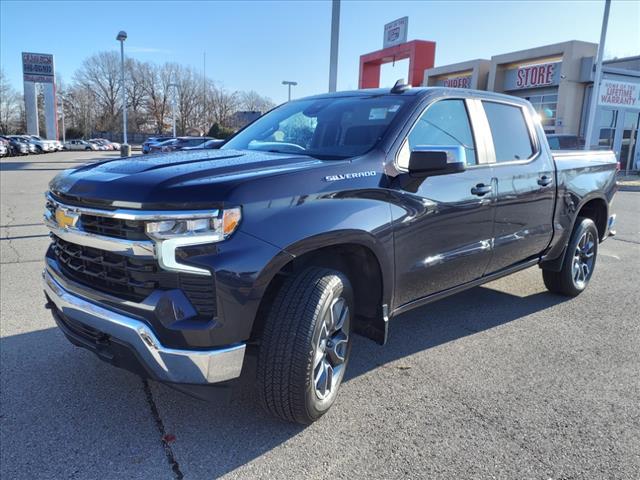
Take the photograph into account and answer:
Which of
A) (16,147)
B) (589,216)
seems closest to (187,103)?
(16,147)

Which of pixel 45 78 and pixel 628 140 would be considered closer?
pixel 628 140

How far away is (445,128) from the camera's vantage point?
3.70 metres

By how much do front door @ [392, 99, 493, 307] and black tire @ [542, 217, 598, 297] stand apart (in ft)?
5.45

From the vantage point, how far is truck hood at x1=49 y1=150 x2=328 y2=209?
2.36m

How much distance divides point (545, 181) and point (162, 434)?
12.0 ft

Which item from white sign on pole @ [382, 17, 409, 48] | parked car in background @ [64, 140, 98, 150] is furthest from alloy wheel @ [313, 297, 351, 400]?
parked car in background @ [64, 140, 98, 150]

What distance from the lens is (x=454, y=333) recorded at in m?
4.33

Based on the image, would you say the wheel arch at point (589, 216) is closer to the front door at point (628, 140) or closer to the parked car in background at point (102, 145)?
the front door at point (628, 140)

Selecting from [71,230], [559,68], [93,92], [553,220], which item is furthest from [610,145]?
[93,92]

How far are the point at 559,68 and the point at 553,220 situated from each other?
80.5 feet

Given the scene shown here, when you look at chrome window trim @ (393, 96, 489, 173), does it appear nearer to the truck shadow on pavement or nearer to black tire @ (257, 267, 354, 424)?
black tire @ (257, 267, 354, 424)

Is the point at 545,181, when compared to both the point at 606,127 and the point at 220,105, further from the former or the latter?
the point at 220,105

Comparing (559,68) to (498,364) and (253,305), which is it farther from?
(253,305)

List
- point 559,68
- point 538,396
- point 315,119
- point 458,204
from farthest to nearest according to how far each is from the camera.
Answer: point 559,68, point 315,119, point 458,204, point 538,396
